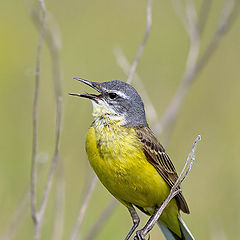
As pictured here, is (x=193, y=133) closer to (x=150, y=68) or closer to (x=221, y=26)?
(x=150, y=68)

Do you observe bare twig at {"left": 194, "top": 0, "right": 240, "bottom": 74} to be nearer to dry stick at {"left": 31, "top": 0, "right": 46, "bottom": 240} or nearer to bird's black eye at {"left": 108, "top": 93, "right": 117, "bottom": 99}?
bird's black eye at {"left": 108, "top": 93, "right": 117, "bottom": 99}

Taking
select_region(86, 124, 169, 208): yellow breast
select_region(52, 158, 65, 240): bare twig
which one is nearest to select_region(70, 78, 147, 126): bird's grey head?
select_region(86, 124, 169, 208): yellow breast

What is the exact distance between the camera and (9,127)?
9297 millimetres

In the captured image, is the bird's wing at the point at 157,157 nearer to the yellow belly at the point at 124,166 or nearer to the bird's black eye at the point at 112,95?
the yellow belly at the point at 124,166

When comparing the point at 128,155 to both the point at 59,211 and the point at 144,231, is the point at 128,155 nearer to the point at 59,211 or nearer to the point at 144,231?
the point at 144,231

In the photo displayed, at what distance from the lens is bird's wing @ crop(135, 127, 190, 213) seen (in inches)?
233

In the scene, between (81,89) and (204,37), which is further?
(204,37)

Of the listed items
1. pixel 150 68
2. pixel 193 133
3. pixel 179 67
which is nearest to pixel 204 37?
pixel 179 67

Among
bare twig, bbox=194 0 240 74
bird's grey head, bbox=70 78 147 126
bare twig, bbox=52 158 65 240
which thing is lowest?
bare twig, bbox=52 158 65 240

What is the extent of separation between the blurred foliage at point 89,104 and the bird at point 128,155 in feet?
3.27

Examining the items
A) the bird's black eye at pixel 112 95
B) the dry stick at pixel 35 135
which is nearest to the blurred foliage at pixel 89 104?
the dry stick at pixel 35 135

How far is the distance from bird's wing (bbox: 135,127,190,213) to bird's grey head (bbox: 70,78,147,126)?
Result: 0.16 meters

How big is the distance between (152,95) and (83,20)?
2315mm

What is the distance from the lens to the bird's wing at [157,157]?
5.91 meters
